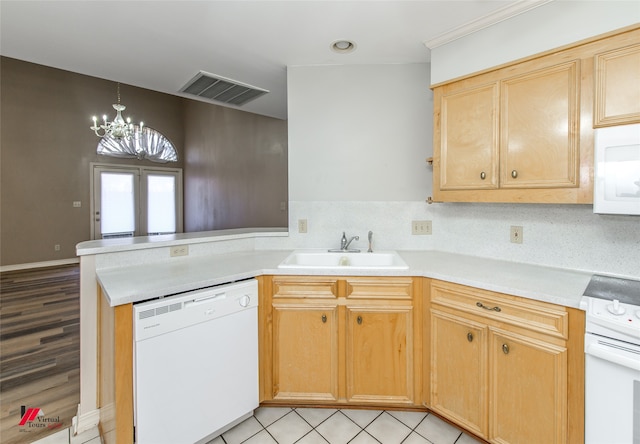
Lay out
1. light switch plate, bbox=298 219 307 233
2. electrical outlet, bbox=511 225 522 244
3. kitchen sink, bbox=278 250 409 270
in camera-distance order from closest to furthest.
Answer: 1. electrical outlet, bbox=511 225 522 244
2. kitchen sink, bbox=278 250 409 270
3. light switch plate, bbox=298 219 307 233

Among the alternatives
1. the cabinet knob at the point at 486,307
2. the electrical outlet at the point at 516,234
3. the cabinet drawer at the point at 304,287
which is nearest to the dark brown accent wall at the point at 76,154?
the cabinet drawer at the point at 304,287

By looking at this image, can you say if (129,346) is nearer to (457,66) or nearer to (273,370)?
(273,370)

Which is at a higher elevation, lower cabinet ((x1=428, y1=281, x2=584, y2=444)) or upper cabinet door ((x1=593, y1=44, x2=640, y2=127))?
upper cabinet door ((x1=593, y1=44, x2=640, y2=127))

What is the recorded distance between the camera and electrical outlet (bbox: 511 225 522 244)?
75.6 inches

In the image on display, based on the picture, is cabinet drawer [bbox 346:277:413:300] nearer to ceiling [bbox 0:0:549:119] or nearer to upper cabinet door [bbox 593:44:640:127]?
upper cabinet door [bbox 593:44:640:127]

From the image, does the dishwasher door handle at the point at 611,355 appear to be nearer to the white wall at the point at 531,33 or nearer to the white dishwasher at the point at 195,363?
the white wall at the point at 531,33

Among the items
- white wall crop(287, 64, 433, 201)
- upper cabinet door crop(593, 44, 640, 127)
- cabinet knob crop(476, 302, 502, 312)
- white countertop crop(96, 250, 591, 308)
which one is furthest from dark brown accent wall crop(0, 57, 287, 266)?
upper cabinet door crop(593, 44, 640, 127)

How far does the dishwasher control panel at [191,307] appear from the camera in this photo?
1328 millimetres

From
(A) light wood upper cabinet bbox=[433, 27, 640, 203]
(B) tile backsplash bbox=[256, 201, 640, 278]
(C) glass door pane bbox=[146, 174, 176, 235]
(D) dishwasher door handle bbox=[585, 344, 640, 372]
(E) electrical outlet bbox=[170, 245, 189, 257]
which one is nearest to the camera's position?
(D) dishwasher door handle bbox=[585, 344, 640, 372]

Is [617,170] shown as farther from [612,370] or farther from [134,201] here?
[134,201]

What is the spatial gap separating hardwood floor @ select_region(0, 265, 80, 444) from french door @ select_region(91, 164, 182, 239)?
224 cm

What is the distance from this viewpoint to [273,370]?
72.3 inches

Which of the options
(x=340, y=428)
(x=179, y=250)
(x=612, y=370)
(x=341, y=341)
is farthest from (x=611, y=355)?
(x=179, y=250)

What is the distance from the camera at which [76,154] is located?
5.81m
